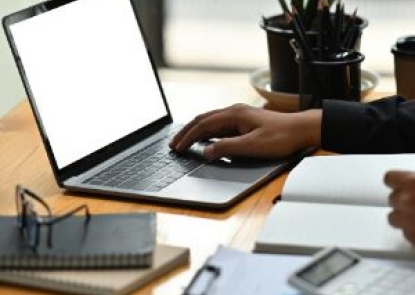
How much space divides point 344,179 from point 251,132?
207 mm

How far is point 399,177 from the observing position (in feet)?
3.51

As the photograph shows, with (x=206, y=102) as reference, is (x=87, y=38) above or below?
above

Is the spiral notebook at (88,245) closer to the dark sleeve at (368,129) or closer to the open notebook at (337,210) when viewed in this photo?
the open notebook at (337,210)

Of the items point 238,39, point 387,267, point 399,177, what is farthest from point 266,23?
point 387,267

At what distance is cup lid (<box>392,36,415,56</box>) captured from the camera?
5.18 ft

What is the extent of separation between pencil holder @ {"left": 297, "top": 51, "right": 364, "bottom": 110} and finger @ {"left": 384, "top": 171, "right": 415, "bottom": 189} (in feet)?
1.43

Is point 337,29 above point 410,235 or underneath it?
above

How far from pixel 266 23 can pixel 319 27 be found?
0.53ft

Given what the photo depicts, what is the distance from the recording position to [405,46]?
1608 mm

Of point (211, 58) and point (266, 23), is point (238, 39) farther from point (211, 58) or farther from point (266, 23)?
point (266, 23)

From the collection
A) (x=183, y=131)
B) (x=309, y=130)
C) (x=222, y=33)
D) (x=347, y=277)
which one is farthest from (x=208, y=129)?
(x=222, y=33)

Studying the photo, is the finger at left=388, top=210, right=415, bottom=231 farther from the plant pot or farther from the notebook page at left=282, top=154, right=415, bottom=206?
the plant pot

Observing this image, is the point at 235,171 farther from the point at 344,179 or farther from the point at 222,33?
the point at 222,33

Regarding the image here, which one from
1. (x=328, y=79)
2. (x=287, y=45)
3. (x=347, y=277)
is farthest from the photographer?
(x=287, y=45)
